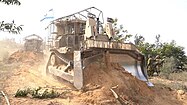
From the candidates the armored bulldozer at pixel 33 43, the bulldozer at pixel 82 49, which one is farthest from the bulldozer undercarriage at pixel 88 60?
the armored bulldozer at pixel 33 43

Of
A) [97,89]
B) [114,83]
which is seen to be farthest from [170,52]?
[97,89]

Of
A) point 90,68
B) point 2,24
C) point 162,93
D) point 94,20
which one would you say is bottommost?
point 162,93

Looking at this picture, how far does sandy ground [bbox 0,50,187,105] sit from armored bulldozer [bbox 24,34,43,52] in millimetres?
12302

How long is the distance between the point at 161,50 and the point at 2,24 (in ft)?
96.0

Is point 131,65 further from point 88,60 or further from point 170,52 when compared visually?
point 170,52

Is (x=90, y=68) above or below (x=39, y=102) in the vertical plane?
above

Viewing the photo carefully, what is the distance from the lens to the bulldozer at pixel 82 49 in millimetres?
13703

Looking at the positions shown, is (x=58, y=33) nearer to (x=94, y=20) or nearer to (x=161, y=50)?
(x=94, y=20)

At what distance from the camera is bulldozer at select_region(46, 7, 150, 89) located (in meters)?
13.7

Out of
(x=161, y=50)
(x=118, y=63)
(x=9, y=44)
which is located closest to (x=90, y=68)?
(x=118, y=63)

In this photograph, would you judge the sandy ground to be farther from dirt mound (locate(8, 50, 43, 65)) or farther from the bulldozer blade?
dirt mound (locate(8, 50, 43, 65))

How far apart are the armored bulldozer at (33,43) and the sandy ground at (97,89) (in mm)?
12302

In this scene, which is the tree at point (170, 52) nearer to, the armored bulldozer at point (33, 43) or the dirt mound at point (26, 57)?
the armored bulldozer at point (33, 43)

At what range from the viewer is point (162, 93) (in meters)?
15.8
